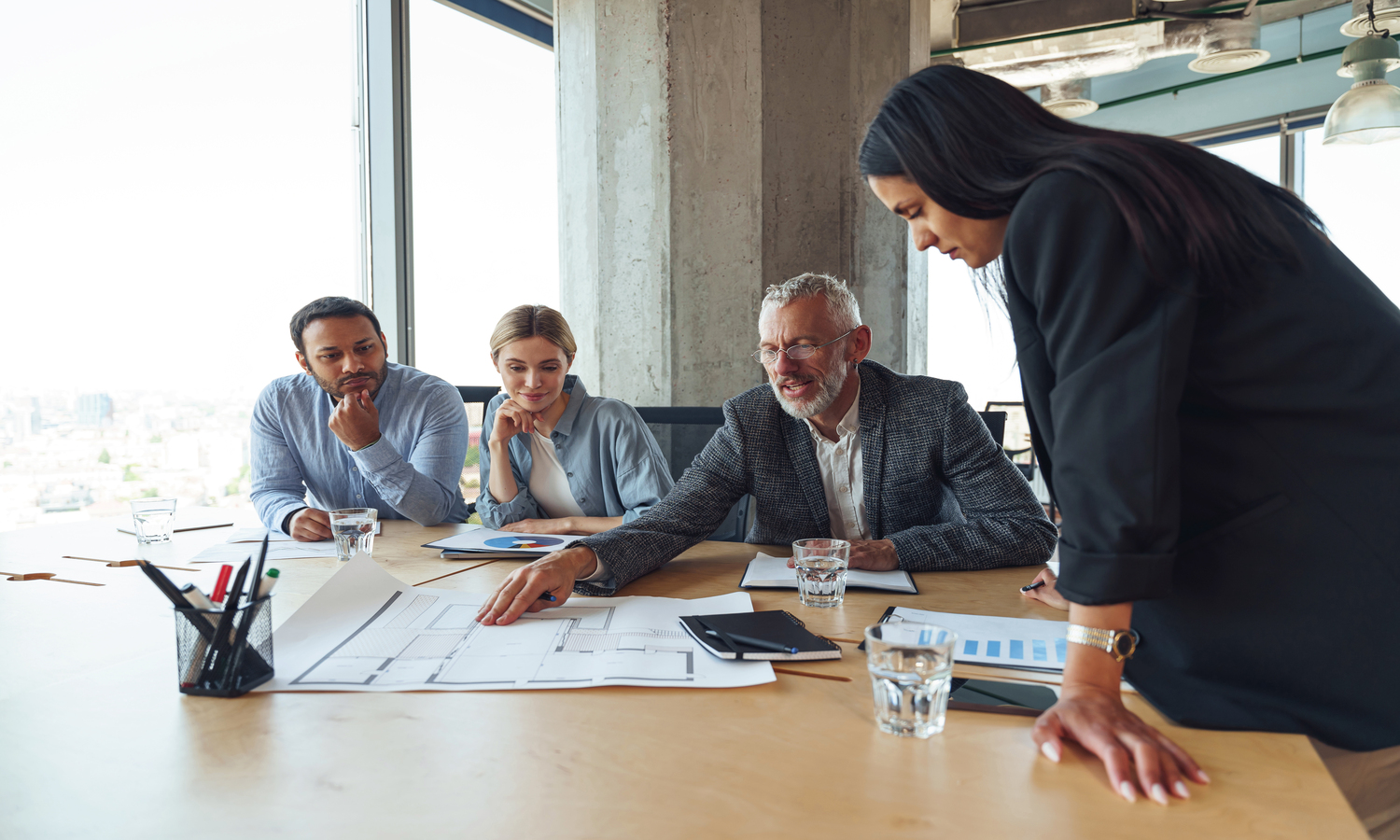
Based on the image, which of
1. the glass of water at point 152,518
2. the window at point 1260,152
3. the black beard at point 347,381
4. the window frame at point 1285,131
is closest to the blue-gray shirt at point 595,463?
the black beard at point 347,381

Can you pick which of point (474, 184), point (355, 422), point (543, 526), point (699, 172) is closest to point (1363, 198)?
point (699, 172)

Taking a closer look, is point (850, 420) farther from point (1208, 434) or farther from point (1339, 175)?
point (1339, 175)

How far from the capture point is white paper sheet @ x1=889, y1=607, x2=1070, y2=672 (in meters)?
1.00

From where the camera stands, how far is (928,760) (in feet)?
2.46

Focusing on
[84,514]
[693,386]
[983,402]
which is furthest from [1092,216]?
[983,402]

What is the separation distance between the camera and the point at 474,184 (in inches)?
160

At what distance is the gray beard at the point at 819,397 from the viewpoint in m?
1.85

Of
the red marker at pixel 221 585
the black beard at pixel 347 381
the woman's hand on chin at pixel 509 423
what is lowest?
the red marker at pixel 221 585

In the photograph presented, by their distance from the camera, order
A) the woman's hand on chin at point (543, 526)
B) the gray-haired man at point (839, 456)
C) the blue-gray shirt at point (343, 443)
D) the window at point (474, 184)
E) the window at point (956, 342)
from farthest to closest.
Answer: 1. the window at point (956, 342)
2. the window at point (474, 184)
3. the blue-gray shirt at point (343, 443)
4. the woman's hand on chin at point (543, 526)
5. the gray-haired man at point (839, 456)

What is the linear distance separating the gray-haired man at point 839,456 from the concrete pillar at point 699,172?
999 mm

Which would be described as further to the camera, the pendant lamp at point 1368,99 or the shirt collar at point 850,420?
the pendant lamp at point 1368,99

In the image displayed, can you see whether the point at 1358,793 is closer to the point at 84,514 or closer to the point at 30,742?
the point at 30,742

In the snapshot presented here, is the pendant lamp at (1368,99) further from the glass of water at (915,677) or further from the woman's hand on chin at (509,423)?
the glass of water at (915,677)

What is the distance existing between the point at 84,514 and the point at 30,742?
2.36 m
